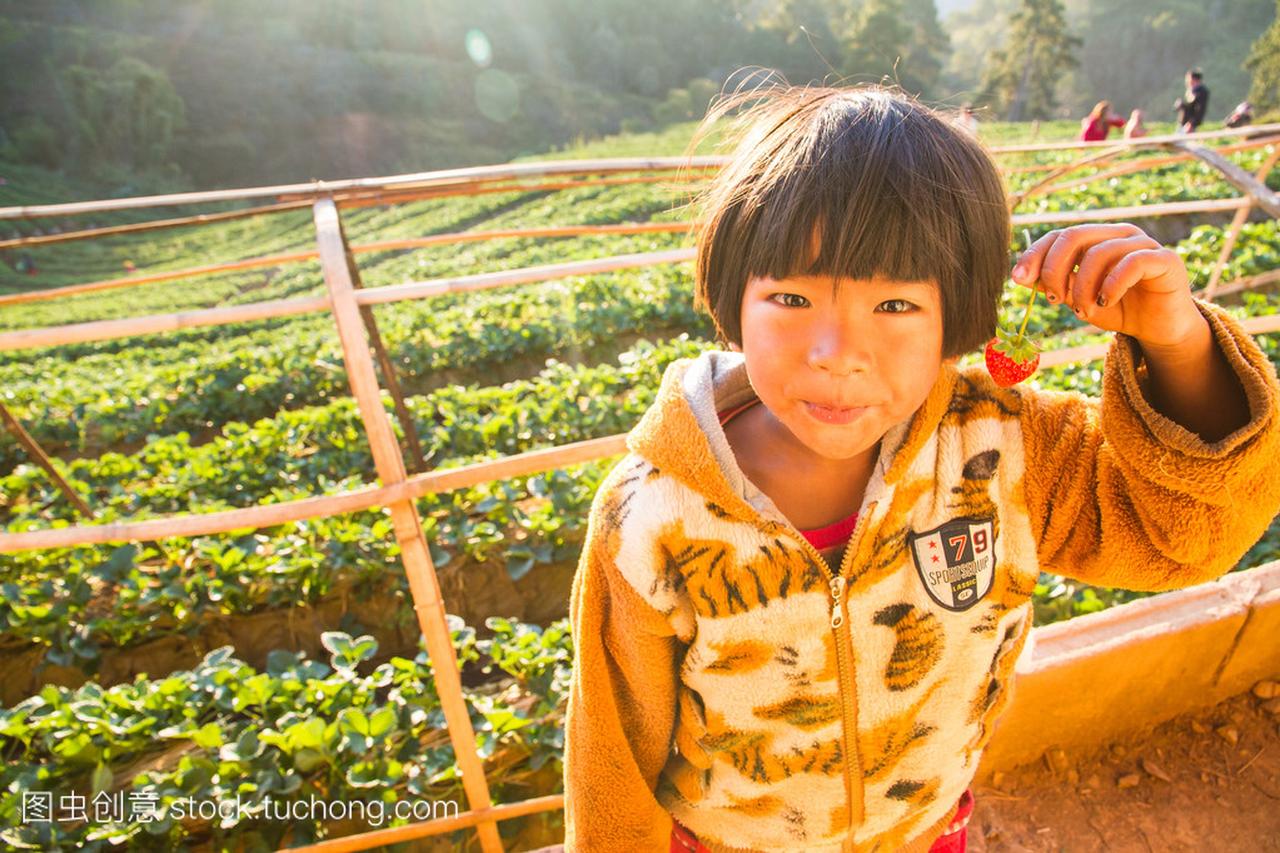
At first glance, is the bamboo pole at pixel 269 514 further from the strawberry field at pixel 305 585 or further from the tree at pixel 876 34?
the tree at pixel 876 34

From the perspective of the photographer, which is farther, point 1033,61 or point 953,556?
point 1033,61

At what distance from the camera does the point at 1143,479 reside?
0.89m

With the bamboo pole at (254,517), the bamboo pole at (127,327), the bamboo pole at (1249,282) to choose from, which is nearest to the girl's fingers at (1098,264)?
the bamboo pole at (254,517)

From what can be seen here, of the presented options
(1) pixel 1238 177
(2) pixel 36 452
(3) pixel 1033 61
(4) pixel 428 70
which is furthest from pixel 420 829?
(3) pixel 1033 61

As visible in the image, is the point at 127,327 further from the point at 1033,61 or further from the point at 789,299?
the point at 1033,61

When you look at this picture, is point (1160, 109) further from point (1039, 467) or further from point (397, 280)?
point (1039, 467)

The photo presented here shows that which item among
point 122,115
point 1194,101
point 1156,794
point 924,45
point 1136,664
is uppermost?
point 924,45

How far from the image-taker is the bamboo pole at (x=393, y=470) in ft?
4.62

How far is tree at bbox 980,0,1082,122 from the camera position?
39.6 metres

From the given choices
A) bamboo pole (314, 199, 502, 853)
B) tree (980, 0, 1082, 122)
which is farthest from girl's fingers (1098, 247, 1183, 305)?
tree (980, 0, 1082, 122)

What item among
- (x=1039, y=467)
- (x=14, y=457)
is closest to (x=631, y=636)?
(x=1039, y=467)

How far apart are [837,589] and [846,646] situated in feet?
0.30

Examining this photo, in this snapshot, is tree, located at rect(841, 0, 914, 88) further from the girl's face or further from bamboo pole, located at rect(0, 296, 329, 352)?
the girl's face

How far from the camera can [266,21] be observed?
140ft
